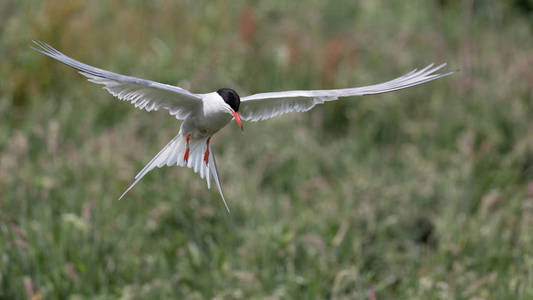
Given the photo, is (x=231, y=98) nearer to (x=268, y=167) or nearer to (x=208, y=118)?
(x=208, y=118)

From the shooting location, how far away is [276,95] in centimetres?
182

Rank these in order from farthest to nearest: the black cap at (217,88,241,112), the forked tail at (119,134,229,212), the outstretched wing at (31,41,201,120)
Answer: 1. the forked tail at (119,134,229,212)
2. the black cap at (217,88,241,112)
3. the outstretched wing at (31,41,201,120)

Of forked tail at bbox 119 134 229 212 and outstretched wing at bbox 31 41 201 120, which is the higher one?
outstretched wing at bbox 31 41 201 120

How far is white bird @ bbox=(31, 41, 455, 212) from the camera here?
5.35 feet

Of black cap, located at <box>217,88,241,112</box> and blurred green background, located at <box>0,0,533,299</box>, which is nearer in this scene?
black cap, located at <box>217,88,241,112</box>

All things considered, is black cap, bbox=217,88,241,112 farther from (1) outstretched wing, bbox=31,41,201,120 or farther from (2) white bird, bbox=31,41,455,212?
(1) outstretched wing, bbox=31,41,201,120

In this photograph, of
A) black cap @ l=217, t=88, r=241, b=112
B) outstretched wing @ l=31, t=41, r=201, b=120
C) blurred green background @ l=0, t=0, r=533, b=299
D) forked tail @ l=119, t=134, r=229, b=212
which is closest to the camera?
outstretched wing @ l=31, t=41, r=201, b=120

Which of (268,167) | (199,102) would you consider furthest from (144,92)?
(268,167)

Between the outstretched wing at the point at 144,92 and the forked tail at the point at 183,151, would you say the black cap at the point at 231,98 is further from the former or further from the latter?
the forked tail at the point at 183,151

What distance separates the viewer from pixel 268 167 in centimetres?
532

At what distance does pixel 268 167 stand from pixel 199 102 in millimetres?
3368

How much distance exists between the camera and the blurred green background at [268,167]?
12.8 feet

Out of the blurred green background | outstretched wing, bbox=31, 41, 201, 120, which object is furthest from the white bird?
the blurred green background

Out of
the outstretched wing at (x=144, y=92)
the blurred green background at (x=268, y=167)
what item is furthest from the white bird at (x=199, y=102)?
the blurred green background at (x=268, y=167)
